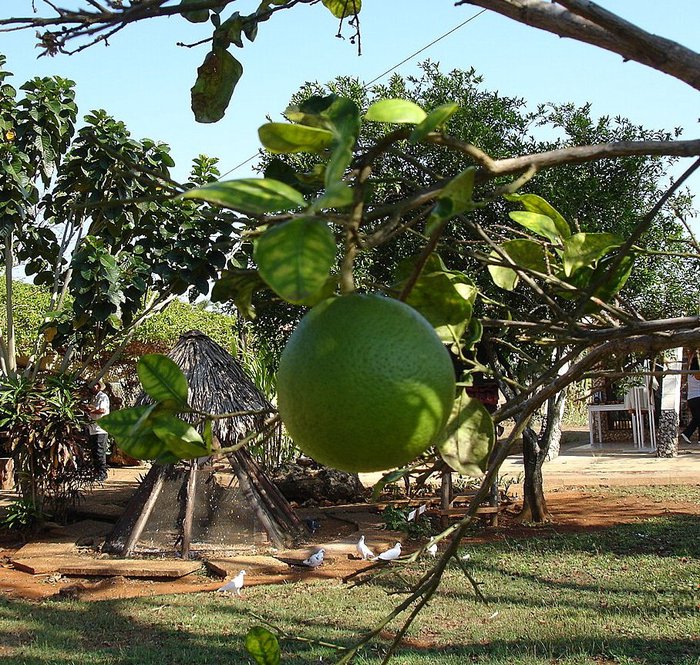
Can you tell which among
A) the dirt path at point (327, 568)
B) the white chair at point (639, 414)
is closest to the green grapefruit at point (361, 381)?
the dirt path at point (327, 568)

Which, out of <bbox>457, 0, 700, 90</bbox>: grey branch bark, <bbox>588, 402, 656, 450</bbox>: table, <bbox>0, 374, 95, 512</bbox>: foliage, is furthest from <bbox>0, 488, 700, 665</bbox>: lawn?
<bbox>588, 402, 656, 450</bbox>: table

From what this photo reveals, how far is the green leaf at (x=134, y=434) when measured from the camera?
2.54 ft

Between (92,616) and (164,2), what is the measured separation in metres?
5.13

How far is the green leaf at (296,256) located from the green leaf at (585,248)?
2.56ft

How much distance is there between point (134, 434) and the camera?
77 cm

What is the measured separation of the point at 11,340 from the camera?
8.88 meters

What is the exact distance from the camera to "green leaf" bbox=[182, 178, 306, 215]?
48 centimetres


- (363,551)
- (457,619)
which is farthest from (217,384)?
(457,619)

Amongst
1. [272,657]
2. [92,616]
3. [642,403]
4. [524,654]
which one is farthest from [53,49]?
[642,403]

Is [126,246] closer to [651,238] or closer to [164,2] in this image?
[651,238]

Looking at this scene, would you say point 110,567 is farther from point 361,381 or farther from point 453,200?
point 453,200

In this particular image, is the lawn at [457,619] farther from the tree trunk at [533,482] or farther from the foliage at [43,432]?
the foliage at [43,432]

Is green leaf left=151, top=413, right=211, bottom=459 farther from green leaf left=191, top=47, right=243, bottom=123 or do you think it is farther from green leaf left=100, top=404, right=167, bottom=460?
green leaf left=191, top=47, right=243, bottom=123

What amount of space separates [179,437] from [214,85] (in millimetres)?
708
